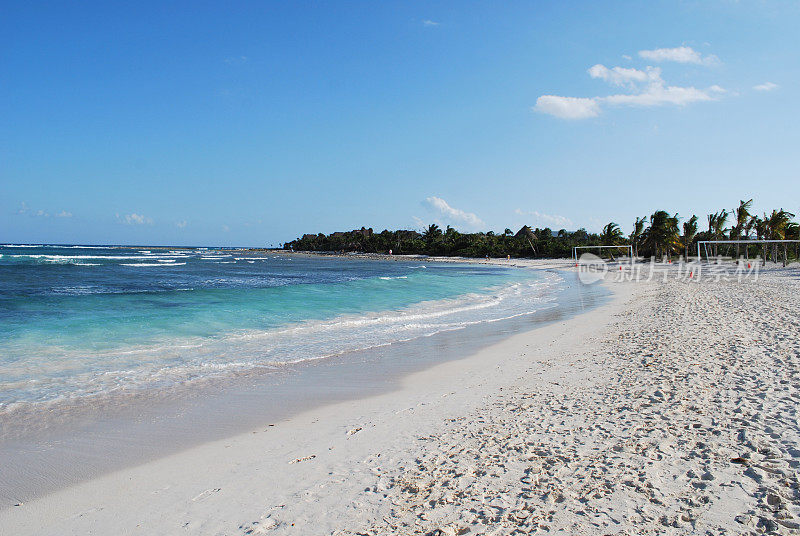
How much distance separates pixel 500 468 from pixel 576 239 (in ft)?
241

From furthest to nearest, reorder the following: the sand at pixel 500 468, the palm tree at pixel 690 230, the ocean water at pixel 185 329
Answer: the palm tree at pixel 690 230
the ocean water at pixel 185 329
the sand at pixel 500 468

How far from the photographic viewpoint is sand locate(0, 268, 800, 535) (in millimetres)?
3070

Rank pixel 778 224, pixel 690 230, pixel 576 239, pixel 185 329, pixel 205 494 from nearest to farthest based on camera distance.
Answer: pixel 205 494
pixel 185 329
pixel 778 224
pixel 690 230
pixel 576 239

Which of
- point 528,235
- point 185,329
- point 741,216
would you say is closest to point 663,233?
point 741,216

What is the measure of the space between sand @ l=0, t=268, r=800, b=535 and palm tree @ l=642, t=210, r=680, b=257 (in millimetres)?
47971

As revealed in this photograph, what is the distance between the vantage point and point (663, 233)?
4884 centimetres

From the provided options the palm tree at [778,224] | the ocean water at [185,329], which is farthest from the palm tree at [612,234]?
the ocean water at [185,329]

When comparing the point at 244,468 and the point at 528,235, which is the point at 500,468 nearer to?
the point at 244,468

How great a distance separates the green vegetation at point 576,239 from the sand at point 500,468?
1533 inches

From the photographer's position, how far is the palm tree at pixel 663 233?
159 feet

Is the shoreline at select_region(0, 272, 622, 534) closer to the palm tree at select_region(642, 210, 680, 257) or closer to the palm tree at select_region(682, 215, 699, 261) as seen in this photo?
the palm tree at select_region(642, 210, 680, 257)

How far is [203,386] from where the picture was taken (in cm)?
709

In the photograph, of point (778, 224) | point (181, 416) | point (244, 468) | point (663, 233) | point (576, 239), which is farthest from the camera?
point (576, 239)

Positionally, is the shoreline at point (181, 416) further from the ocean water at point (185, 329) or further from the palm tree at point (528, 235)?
the palm tree at point (528, 235)
